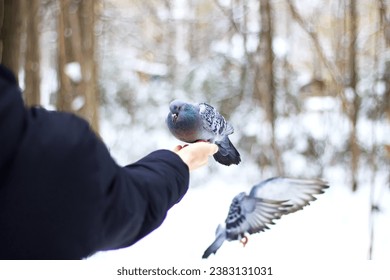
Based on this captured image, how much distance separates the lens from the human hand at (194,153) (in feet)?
2.03

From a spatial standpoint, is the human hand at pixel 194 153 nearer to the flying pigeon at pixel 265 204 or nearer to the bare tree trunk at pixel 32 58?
the flying pigeon at pixel 265 204

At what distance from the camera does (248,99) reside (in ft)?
5.61

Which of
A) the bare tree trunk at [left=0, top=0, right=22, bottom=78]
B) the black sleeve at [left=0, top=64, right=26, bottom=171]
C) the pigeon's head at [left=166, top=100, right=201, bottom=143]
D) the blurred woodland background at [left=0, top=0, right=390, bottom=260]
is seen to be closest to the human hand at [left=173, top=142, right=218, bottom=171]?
the pigeon's head at [left=166, top=100, right=201, bottom=143]

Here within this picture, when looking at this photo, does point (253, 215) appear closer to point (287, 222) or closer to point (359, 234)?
point (287, 222)

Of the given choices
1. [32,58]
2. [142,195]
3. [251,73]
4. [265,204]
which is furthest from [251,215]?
[251,73]

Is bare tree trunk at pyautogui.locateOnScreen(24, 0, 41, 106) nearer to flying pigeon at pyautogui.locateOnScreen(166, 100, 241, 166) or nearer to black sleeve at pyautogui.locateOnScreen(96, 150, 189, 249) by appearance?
flying pigeon at pyautogui.locateOnScreen(166, 100, 241, 166)

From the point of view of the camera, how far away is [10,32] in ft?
4.17

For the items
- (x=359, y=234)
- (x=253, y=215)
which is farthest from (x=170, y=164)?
(x=359, y=234)

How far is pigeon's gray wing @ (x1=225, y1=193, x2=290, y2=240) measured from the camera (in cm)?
71

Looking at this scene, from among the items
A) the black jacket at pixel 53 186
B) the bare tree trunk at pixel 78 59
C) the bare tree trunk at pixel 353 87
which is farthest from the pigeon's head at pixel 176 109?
the bare tree trunk at pixel 353 87

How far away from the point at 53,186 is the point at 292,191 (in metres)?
0.39

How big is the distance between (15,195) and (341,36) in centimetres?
175

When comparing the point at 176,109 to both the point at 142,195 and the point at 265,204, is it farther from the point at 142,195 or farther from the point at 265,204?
the point at 142,195

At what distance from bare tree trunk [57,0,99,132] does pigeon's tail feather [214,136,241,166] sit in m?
0.70
